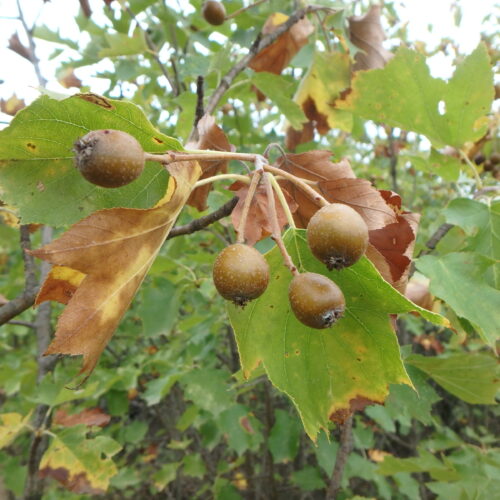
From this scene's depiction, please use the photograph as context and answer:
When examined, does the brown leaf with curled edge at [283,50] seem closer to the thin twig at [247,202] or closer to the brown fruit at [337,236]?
the thin twig at [247,202]

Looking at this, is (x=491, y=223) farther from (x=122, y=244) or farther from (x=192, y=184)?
(x=122, y=244)

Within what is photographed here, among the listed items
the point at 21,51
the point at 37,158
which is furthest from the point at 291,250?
the point at 21,51

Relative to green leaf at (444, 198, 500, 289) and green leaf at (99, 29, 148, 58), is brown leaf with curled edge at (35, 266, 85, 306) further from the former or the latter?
green leaf at (99, 29, 148, 58)

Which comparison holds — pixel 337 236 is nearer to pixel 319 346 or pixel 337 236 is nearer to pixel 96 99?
pixel 319 346

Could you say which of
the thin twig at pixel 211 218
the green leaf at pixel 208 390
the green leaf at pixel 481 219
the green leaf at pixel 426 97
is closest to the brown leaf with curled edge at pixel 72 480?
the green leaf at pixel 208 390

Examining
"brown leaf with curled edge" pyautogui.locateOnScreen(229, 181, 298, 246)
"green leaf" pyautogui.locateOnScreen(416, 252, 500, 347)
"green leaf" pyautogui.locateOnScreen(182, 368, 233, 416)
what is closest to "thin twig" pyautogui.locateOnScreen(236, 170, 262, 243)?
"brown leaf with curled edge" pyautogui.locateOnScreen(229, 181, 298, 246)

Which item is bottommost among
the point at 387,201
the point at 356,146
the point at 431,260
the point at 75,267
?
the point at 356,146
